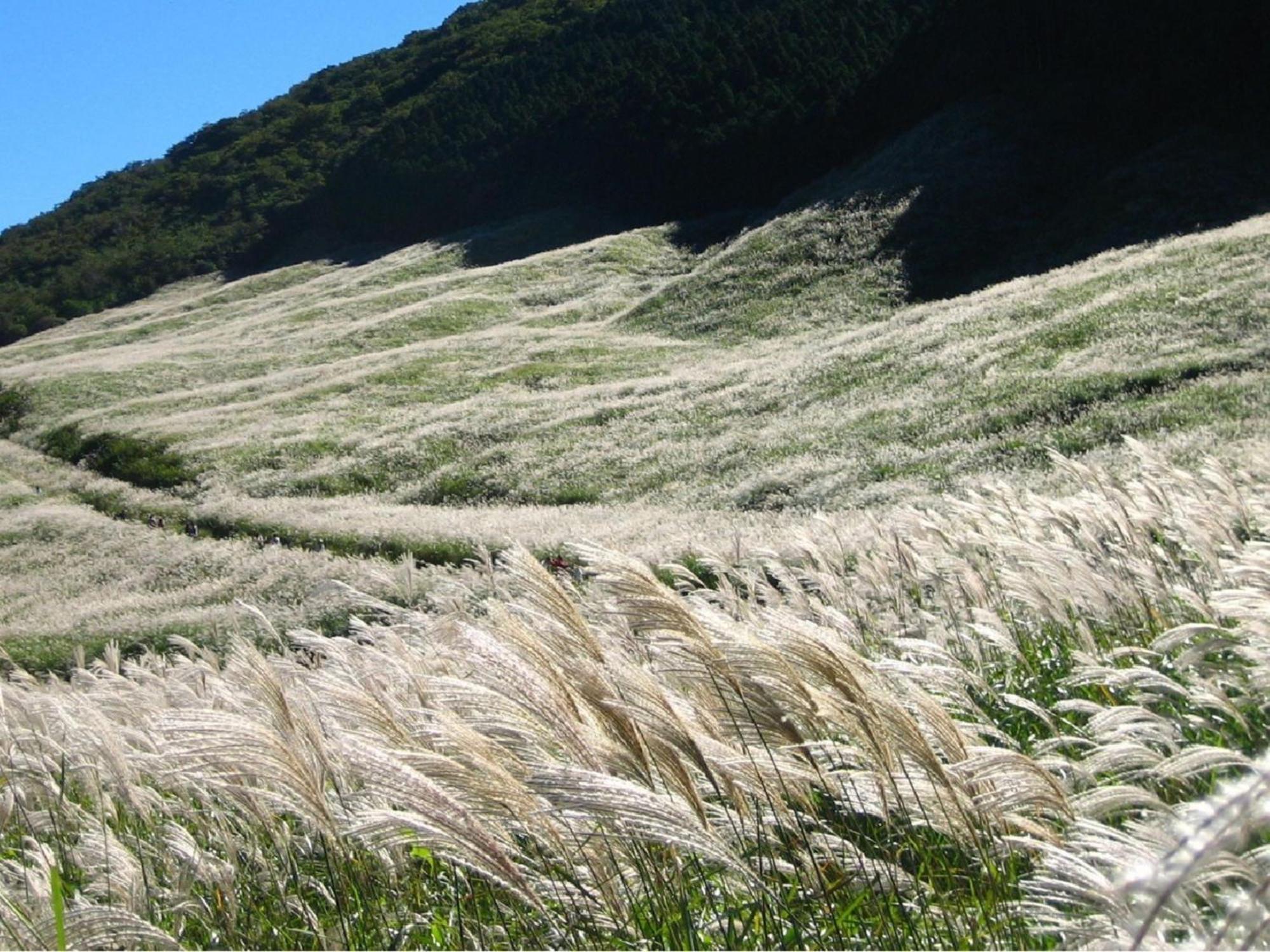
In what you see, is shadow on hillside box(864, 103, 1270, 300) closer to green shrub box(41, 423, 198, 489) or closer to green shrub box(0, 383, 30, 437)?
green shrub box(41, 423, 198, 489)

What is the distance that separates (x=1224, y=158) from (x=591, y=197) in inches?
2037

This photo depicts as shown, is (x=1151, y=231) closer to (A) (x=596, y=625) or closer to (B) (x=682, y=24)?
(A) (x=596, y=625)

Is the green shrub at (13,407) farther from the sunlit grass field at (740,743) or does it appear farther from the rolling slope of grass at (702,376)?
the sunlit grass field at (740,743)

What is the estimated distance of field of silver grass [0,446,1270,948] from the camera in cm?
248

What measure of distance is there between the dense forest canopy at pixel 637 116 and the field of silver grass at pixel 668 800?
52882 millimetres

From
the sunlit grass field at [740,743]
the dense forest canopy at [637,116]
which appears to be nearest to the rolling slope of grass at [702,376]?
the sunlit grass field at [740,743]

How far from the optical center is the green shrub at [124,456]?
39.8 meters

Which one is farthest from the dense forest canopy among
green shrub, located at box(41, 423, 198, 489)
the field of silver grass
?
the field of silver grass

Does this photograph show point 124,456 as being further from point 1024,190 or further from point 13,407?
point 1024,190

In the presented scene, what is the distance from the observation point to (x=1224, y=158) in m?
46.6

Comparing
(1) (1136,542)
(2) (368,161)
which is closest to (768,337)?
(1) (1136,542)

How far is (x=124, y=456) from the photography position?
43.4 meters

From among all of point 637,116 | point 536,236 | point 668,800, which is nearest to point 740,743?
point 668,800

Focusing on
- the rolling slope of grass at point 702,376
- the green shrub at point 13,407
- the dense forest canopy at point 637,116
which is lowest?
the rolling slope of grass at point 702,376
